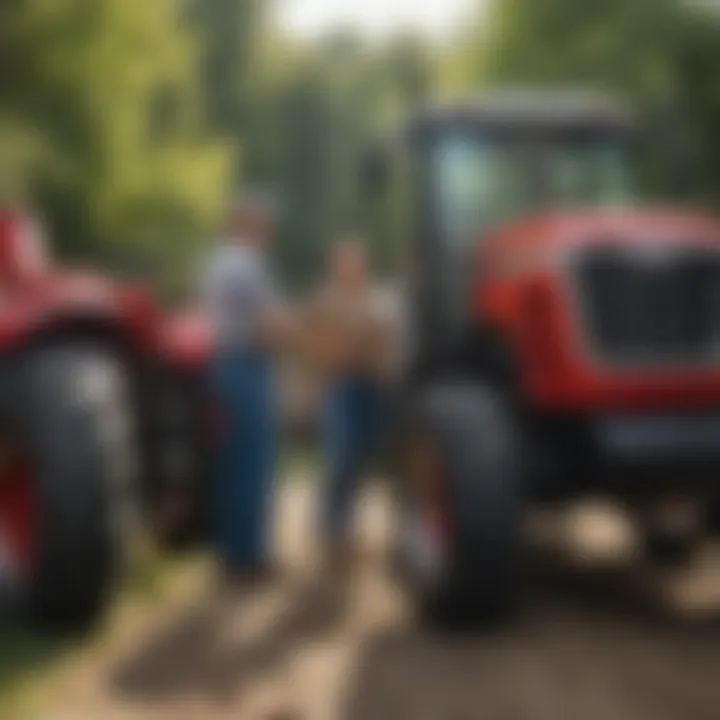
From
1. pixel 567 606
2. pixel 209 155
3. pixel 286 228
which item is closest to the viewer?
pixel 567 606

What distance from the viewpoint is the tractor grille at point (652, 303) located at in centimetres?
513

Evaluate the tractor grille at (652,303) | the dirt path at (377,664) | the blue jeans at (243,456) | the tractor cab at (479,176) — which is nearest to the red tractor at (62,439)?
the dirt path at (377,664)

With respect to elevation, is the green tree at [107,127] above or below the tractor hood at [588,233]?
above

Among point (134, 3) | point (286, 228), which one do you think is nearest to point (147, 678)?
point (134, 3)

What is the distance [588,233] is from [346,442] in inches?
61.6

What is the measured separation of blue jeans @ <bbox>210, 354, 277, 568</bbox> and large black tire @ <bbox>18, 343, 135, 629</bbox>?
3.70 feet

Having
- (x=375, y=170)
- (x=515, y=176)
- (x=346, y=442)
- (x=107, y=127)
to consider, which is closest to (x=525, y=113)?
(x=515, y=176)

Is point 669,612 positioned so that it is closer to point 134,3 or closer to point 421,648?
point 421,648

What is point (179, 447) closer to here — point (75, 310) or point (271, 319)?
point (271, 319)

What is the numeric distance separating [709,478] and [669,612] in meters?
0.62

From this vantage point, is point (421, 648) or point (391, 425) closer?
point (421, 648)

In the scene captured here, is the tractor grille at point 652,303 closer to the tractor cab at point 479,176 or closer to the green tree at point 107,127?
the tractor cab at point 479,176

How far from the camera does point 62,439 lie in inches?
177

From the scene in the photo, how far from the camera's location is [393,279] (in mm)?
6148
